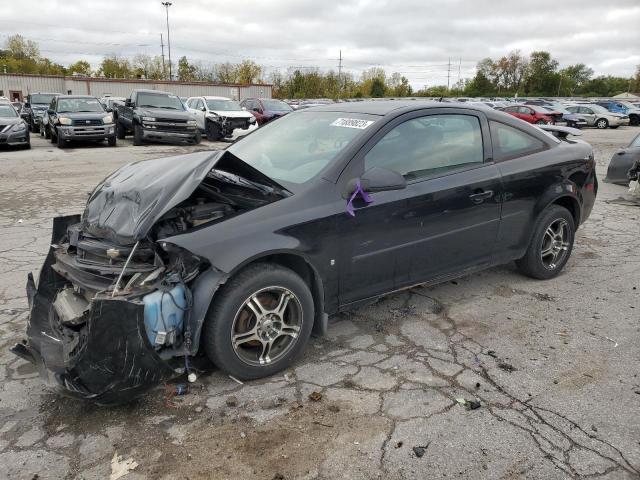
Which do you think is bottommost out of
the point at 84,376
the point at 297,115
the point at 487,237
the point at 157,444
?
the point at 157,444

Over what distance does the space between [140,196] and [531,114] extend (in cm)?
2805

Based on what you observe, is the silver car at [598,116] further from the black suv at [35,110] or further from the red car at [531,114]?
the black suv at [35,110]

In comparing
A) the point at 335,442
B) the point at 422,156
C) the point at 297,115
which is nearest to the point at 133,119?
the point at 297,115

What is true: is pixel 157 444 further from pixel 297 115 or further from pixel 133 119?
pixel 133 119

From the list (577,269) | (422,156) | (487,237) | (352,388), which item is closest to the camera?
(352,388)

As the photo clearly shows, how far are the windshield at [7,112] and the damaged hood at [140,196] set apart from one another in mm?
14494

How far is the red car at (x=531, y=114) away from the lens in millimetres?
26703

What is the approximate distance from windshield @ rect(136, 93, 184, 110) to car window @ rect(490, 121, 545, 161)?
15.1 metres

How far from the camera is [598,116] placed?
31.8m

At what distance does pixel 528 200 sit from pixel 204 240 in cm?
294

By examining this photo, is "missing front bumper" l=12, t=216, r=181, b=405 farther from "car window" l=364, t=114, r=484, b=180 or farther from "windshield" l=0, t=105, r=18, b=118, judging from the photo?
"windshield" l=0, t=105, r=18, b=118

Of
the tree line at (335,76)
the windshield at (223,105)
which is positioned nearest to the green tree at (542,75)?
the tree line at (335,76)

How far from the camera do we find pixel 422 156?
12.3 ft

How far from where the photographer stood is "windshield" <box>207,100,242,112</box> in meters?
19.8
